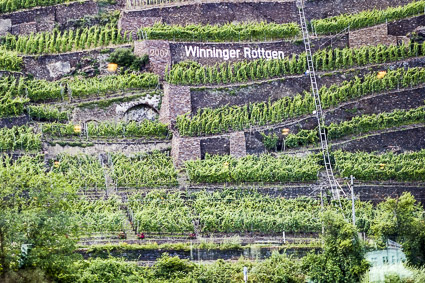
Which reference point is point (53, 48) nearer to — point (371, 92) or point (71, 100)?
point (71, 100)

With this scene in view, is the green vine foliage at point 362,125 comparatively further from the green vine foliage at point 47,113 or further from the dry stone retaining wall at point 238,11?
the green vine foliage at point 47,113

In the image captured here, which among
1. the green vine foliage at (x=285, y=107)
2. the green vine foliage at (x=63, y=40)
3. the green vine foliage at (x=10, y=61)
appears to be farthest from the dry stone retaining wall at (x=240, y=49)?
the green vine foliage at (x=10, y=61)

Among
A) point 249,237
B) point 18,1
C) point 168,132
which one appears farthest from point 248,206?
point 18,1

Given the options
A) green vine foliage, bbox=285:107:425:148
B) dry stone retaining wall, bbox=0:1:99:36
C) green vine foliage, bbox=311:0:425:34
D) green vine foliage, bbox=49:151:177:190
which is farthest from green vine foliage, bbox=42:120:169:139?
green vine foliage, bbox=311:0:425:34

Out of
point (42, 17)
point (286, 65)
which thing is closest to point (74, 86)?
point (42, 17)

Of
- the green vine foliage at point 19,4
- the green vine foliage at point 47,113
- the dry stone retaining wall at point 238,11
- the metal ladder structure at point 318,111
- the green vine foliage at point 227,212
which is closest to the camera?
the green vine foliage at point 227,212
